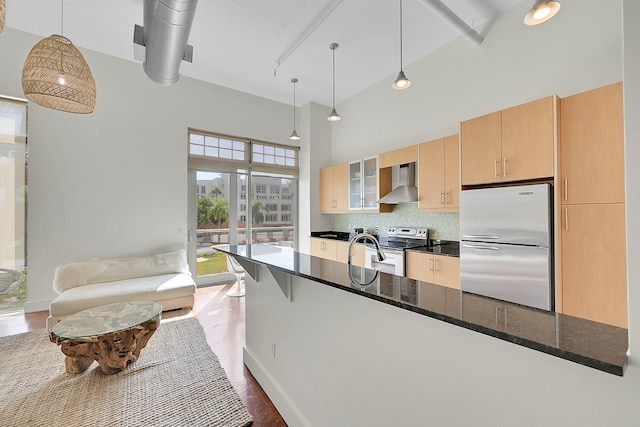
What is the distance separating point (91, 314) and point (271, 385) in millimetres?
1749

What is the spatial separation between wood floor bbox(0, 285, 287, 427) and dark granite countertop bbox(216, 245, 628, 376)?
129 centimetres

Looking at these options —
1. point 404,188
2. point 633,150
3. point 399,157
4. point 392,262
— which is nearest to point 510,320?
point 633,150

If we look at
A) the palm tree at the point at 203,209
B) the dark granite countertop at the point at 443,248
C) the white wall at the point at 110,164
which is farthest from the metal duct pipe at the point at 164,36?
the dark granite countertop at the point at 443,248

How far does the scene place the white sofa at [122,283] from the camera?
3035mm

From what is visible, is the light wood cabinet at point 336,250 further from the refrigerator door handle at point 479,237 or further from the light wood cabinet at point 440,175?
the refrigerator door handle at point 479,237

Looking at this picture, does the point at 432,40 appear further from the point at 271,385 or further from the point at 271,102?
the point at 271,385

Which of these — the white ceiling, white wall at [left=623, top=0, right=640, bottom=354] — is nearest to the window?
the white ceiling

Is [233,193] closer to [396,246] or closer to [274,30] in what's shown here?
[274,30]

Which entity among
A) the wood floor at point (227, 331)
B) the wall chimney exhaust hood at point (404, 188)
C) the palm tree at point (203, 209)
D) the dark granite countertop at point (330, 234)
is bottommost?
the wood floor at point (227, 331)

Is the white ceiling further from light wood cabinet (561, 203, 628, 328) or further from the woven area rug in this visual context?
the woven area rug

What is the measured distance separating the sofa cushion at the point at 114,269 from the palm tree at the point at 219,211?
0.81 m

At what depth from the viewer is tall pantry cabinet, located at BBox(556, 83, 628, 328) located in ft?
6.30

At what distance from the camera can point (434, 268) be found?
122 inches

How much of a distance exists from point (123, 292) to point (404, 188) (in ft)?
12.8
